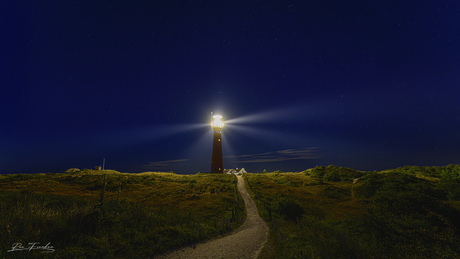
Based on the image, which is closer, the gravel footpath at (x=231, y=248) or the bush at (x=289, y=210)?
the gravel footpath at (x=231, y=248)

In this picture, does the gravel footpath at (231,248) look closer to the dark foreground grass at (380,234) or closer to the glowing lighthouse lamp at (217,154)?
the dark foreground grass at (380,234)

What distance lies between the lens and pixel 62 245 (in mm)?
6824

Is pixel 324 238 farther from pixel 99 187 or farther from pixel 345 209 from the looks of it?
pixel 99 187

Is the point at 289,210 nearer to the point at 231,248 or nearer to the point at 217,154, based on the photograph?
the point at 231,248

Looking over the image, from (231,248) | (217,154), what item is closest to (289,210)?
(231,248)

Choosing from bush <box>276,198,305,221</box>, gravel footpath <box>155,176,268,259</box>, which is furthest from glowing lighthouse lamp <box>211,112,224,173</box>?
gravel footpath <box>155,176,268,259</box>

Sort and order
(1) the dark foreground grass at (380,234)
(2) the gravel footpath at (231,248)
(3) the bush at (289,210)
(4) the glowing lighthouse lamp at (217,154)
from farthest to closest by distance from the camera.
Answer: (4) the glowing lighthouse lamp at (217,154), (3) the bush at (289,210), (2) the gravel footpath at (231,248), (1) the dark foreground grass at (380,234)

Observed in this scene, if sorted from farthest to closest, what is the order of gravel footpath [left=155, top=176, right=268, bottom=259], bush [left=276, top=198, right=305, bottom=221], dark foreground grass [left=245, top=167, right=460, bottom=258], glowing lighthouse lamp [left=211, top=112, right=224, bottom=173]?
glowing lighthouse lamp [left=211, top=112, right=224, bottom=173] < bush [left=276, top=198, right=305, bottom=221] < gravel footpath [left=155, top=176, right=268, bottom=259] < dark foreground grass [left=245, top=167, right=460, bottom=258]

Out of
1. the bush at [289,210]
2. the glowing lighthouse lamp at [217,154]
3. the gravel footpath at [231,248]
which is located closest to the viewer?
the gravel footpath at [231,248]

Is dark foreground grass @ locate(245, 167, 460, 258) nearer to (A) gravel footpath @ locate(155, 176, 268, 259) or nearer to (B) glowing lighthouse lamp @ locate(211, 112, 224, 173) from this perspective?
(A) gravel footpath @ locate(155, 176, 268, 259)

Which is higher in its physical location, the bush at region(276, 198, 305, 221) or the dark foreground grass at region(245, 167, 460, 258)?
the dark foreground grass at region(245, 167, 460, 258)

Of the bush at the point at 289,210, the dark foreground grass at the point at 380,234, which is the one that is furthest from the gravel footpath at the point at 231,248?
the bush at the point at 289,210

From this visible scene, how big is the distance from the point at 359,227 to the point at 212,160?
4110cm

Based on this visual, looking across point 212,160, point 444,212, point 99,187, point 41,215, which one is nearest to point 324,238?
point 41,215
